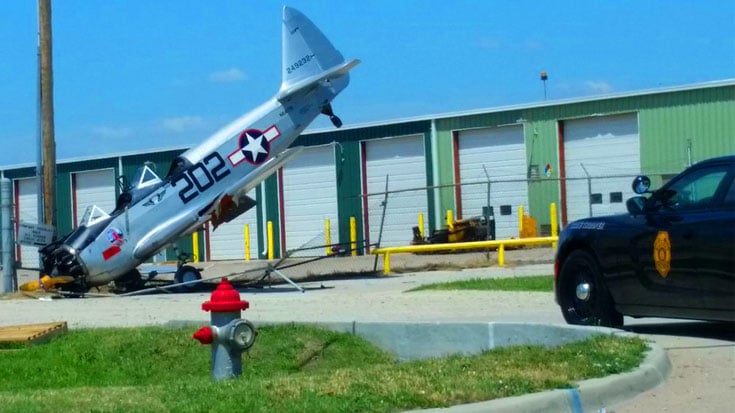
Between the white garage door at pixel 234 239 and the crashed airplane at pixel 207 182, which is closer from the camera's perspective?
the crashed airplane at pixel 207 182

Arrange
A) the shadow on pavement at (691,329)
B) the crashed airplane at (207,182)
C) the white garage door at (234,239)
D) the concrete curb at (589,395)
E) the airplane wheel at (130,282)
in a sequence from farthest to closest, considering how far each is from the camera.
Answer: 1. the white garage door at (234,239)
2. the airplane wheel at (130,282)
3. the crashed airplane at (207,182)
4. the shadow on pavement at (691,329)
5. the concrete curb at (589,395)

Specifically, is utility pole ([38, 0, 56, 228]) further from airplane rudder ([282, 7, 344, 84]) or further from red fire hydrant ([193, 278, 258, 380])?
red fire hydrant ([193, 278, 258, 380])

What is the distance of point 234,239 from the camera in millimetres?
43594

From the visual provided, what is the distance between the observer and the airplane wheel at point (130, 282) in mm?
23750

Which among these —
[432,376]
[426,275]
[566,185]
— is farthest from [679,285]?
[566,185]

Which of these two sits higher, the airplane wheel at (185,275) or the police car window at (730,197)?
the police car window at (730,197)

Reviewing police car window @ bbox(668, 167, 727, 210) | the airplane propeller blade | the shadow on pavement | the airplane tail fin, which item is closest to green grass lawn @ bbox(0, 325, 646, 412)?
the shadow on pavement

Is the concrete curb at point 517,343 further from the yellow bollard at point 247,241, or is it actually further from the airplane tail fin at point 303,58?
the yellow bollard at point 247,241

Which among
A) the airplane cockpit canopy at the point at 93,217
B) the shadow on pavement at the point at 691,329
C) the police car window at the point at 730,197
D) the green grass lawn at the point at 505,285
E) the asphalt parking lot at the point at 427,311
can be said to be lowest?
the asphalt parking lot at the point at 427,311

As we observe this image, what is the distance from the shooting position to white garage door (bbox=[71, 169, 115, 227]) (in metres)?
46.6

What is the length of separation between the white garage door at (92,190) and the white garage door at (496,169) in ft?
53.3

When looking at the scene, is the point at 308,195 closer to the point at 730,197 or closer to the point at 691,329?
the point at 691,329

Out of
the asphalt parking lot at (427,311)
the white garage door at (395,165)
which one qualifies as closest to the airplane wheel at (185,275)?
the asphalt parking lot at (427,311)

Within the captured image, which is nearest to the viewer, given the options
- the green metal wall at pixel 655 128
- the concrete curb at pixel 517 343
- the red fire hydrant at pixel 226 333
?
the concrete curb at pixel 517 343
